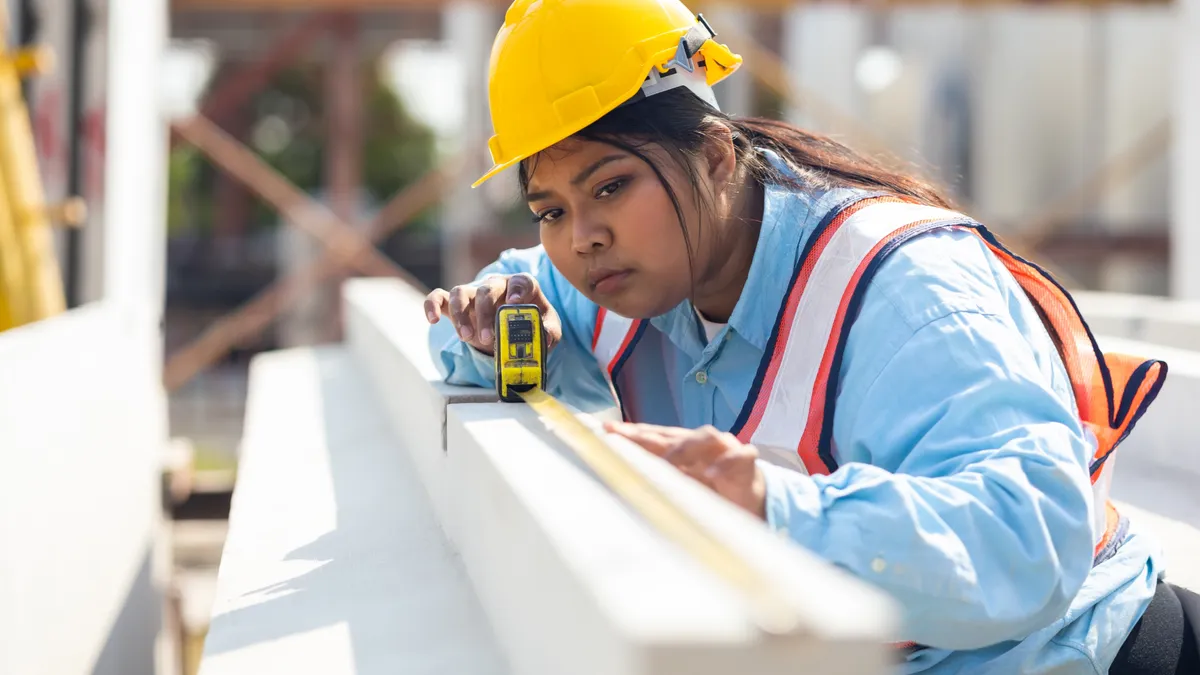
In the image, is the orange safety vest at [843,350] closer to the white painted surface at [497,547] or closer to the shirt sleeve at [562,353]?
the white painted surface at [497,547]

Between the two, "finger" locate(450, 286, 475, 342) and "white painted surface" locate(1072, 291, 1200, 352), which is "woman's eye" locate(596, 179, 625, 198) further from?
"white painted surface" locate(1072, 291, 1200, 352)

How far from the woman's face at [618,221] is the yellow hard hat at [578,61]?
0.15ft

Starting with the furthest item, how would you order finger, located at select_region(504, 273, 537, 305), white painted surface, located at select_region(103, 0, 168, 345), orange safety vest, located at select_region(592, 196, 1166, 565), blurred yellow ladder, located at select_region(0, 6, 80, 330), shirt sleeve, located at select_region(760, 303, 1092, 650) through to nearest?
1. white painted surface, located at select_region(103, 0, 168, 345)
2. blurred yellow ladder, located at select_region(0, 6, 80, 330)
3. finger, located at select_region(504, 273, 537, 305)
4. orange safety vest, located at select_region(592, 196, 1166, 565)
5. shirt sleeve, located at select_region(760, 303, 1092, 650)

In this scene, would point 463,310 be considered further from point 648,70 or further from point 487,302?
point 648,70

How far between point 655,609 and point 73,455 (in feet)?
6.41

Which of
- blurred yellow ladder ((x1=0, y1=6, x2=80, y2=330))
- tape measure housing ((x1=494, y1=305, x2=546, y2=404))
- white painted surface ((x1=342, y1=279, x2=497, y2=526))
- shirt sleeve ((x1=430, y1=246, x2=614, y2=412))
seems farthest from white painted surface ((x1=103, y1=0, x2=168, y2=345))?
tape measure housing ((x1=494, y1=305, x2=546, y2=404))

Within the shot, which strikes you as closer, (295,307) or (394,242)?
(295,307)

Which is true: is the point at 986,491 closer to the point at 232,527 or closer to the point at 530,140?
the point at 530,140

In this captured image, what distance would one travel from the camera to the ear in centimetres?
164

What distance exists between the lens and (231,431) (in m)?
9.64

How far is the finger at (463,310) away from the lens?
1848mm

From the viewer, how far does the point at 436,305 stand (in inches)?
74.9

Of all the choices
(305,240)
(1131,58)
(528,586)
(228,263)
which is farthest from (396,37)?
(528,586)

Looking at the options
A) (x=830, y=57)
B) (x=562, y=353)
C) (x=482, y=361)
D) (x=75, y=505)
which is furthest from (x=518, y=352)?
(x=830, y=57)
